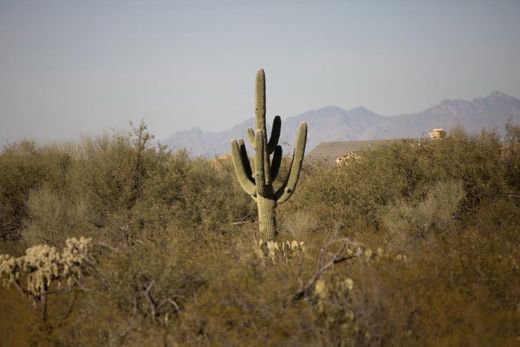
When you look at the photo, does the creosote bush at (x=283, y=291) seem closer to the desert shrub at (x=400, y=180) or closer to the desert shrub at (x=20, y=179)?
the desert shrub at (x=400, y=180)

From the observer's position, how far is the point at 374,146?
2055cm

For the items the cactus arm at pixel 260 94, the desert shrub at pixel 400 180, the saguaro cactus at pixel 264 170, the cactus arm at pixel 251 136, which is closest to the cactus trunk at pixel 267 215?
the saguaro cactus at pixel 264 170

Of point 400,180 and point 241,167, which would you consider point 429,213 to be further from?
point 241,167

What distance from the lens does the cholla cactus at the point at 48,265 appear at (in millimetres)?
7512

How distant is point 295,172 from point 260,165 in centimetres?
109

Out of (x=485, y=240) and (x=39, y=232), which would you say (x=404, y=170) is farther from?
(x=39, y=232)

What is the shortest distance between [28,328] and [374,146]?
50.4 ft

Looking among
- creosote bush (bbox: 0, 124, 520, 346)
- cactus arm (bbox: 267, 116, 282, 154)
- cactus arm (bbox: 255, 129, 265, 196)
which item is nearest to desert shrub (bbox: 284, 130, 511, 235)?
creosote bush (bbox: 0, 124, 520, 346)

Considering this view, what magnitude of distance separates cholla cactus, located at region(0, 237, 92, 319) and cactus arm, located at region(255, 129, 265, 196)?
474 centimetres

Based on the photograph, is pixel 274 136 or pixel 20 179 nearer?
pixel 274 136

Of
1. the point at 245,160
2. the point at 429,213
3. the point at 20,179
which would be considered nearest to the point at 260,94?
the point at 245,160

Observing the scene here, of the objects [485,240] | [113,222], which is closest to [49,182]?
[113,222]

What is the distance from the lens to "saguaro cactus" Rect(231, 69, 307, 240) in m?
12.1

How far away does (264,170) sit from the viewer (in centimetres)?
1208
